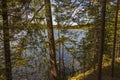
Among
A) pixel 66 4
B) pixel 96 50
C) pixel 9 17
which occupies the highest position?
pixel 66 4

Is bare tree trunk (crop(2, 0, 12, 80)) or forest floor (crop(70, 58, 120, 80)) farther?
forest floor (crop(70, 58, 120, 80))

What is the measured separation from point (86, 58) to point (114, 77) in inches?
184

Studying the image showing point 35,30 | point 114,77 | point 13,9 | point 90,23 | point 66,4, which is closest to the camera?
point 13,9

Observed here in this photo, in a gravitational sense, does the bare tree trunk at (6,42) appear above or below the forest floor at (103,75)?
above

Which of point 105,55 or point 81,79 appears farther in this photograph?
point 105,55

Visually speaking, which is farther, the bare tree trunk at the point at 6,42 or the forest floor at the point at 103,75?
the forest floor at the point at 103,75

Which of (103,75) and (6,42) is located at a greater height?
(6,42)

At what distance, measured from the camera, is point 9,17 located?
26.3 feet

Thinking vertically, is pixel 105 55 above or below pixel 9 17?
below

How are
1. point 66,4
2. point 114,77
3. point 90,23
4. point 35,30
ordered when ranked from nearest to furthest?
1. point 35,30
2. point 66,4
3. point 114,77
4. point 90,23

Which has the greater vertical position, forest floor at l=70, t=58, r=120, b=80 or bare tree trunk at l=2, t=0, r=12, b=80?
bare tree trunk at l=2, t=0, r=12, b=80

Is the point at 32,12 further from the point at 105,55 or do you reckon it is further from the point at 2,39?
the point at 105,55

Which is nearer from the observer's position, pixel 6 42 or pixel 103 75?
pixel 6 42

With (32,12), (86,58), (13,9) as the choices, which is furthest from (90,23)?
(13,9)
